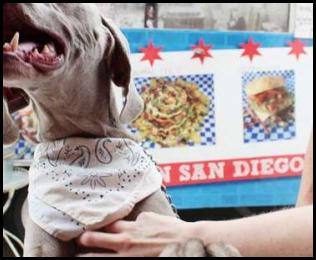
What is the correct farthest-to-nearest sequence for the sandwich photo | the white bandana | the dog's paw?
the sandwich photo < the white bandana < the dog's paw

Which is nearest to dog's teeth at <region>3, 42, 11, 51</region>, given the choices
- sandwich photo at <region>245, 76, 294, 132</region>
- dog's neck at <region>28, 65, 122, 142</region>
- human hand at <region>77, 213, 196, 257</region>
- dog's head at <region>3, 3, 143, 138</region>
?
dog's head at <region>3, 3, 143, 138</region>

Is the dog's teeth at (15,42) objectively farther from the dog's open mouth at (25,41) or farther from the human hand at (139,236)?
the human hand at (139,236)

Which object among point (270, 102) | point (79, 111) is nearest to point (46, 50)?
point (79, 111)

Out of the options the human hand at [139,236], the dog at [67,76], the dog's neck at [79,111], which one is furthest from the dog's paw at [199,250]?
the dog's neck at [79,111]

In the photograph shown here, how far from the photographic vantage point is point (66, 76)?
0.95 metres

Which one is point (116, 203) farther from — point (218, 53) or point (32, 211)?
point (218, 53)

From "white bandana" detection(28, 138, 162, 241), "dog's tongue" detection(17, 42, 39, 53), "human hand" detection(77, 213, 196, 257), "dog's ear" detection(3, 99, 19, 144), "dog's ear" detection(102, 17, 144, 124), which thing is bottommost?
"human hand" detection(77, 213, 196, 257)

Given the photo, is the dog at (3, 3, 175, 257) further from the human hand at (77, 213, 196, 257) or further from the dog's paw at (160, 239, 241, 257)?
the dog's paw at (160, 239, 241, 257)

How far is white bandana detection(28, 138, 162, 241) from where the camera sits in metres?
0.92

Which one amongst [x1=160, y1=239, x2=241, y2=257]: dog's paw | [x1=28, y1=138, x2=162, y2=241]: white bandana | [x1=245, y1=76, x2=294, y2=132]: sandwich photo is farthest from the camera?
[x1=245, y1=76, x2=294, y2=132]: sandwich photo

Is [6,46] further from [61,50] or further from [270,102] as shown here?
[270,102]

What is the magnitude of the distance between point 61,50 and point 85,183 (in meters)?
0.24

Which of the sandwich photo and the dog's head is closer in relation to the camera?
the dog's head

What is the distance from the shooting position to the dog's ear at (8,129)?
992 millimetres
